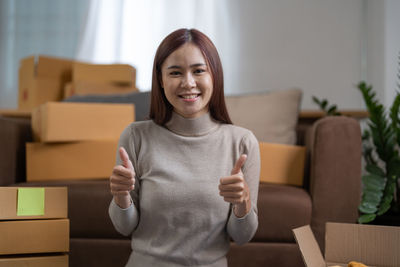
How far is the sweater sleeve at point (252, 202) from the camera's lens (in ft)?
3.17

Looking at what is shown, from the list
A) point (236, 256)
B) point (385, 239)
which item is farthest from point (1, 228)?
point (385, 239)

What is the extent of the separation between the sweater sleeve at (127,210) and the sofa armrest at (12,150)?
0.69 metres

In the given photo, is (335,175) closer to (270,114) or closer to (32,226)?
(270,114)

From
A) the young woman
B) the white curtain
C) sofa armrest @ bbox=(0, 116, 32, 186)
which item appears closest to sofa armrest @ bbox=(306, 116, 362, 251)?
the young woman

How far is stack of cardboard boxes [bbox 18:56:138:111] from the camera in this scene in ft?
7.56

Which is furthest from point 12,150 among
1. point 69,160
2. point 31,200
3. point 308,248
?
point 308,248

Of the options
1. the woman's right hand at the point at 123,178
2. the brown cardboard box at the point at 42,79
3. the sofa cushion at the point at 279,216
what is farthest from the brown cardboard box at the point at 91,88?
the woman's right hand at the point at 123,178

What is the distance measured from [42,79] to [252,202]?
1815 mm

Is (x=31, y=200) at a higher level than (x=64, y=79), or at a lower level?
lower

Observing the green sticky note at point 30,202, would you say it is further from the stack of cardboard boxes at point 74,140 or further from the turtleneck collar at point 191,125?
the stack of cardboard boxes at point 74,140

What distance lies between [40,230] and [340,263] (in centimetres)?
73

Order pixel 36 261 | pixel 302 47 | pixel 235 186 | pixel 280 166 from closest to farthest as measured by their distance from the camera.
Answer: pixel 235 186
pixel 36 261
pixel 280 166
pixel 302 47

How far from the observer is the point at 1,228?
94 centimetres

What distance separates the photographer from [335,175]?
1385 millimetres
